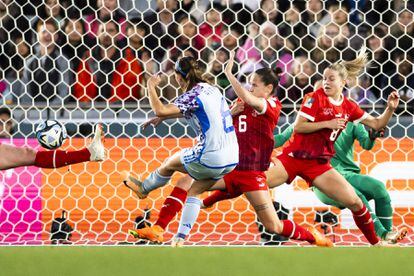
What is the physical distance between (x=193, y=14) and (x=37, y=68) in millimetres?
1360

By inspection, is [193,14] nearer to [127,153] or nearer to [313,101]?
[127,153]

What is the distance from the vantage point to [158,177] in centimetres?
730

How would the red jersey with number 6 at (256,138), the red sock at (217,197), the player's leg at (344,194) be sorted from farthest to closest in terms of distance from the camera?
1. the red sock at (217,197)
2. the player's leg at (344,194)
3. the red jersey with number 6 at (256,138)

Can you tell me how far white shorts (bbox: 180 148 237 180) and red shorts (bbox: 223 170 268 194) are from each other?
0.53 ft

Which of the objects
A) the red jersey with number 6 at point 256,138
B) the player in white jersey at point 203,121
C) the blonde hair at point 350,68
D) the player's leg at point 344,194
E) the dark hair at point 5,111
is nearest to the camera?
the player in white jersey at point 203,121

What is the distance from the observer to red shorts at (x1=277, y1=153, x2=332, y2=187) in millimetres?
7309

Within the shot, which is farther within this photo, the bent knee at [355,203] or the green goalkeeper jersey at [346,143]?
the green goalkeeper jersey at [346,143]

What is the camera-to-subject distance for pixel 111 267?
17.4 feet

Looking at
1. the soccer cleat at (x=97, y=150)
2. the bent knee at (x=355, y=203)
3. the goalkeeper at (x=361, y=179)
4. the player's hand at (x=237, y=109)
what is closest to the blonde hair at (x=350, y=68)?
the goalkeeper at (x=361, y=179)

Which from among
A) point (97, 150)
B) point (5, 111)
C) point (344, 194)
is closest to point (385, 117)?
point (344, 194)

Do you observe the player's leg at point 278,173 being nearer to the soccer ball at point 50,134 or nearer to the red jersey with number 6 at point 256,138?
Answer: the red jersey with number 6 at point 256,138

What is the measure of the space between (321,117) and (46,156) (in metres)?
1.83

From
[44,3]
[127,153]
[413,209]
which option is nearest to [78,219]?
[127,153]

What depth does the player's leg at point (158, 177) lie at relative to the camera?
713 centimetres
